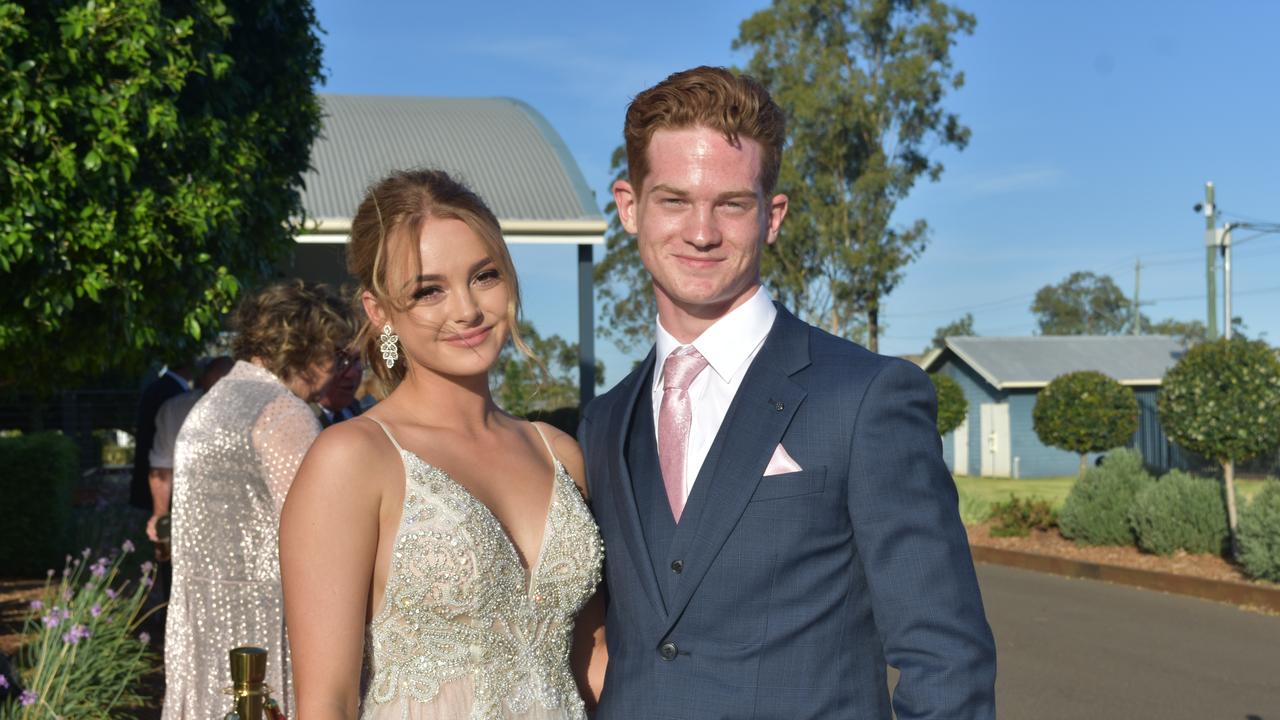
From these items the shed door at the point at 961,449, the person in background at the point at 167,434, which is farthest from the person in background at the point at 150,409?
the shed door at the point at 961,449

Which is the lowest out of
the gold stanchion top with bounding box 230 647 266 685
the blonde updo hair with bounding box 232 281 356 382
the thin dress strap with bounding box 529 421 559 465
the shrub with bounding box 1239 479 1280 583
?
the shrub with bounding box 1239 479 1280 583

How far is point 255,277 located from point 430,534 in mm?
5828

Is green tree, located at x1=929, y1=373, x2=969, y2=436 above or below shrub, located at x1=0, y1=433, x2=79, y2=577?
above

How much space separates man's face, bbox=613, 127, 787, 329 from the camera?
8.60ft

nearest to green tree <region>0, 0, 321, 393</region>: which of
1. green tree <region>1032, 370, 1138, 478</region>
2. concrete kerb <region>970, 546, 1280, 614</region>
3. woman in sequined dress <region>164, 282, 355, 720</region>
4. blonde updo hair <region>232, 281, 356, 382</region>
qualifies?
blonde updo hair <region>232, 281, 356, 382</region>

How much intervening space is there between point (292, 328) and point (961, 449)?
39788 millimetres

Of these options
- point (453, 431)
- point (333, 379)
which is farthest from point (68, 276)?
point (453, 431)

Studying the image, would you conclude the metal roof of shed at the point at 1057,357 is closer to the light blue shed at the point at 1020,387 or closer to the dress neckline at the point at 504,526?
the light blue shed at the point at 1020,387

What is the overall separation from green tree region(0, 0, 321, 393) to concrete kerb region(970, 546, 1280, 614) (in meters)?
10.2

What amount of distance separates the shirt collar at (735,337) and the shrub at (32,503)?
458 inches

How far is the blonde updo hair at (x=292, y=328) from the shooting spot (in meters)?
4.49

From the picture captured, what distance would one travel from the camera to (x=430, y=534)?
2672 mm

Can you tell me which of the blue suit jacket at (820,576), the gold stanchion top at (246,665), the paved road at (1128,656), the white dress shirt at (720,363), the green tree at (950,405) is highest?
the green tree at (950,405)

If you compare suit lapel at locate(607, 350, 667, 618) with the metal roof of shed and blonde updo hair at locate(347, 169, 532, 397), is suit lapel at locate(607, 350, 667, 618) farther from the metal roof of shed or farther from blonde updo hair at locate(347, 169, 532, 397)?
the metal roof of shed
